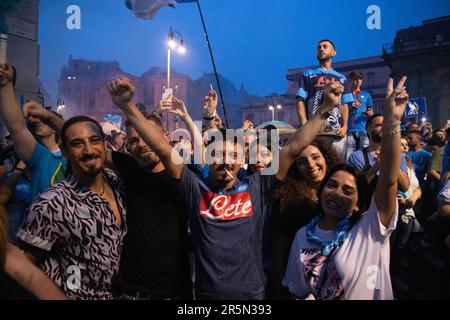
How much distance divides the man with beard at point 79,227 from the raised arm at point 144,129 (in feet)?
0.96

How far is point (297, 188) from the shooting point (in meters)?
2.67

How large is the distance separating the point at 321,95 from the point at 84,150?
10.0 ft

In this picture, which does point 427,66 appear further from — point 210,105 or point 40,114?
point 40,114

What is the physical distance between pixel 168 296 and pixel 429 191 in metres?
5.05

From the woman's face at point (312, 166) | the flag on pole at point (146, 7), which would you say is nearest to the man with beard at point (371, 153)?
the woman's face at point (312, 166)

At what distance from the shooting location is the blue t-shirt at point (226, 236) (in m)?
2.18

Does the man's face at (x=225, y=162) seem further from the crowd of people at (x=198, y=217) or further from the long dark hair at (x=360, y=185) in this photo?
the long dark hair at (x=360, y=185)

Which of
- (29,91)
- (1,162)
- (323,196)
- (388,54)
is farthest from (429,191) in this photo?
(388,54)

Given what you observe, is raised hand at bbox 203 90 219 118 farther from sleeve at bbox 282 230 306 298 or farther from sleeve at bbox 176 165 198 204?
sleeve at bbox 282 230 306 298

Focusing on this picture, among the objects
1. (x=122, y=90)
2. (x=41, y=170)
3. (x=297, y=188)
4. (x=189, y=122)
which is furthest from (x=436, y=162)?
(x=41, y=170)

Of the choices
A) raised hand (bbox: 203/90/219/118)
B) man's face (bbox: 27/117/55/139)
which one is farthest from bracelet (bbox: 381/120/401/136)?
man's face (bbox: 27/117/55/139)
